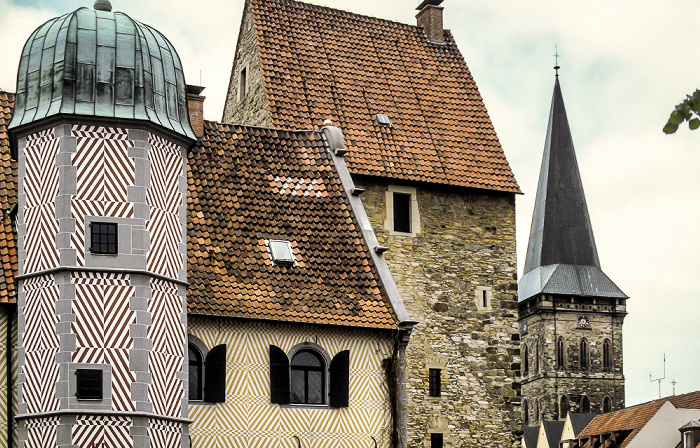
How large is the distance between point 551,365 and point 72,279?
9622cm

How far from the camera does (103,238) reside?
70.3 ft

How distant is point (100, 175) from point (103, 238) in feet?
3.15

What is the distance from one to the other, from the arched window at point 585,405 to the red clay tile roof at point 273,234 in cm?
9007

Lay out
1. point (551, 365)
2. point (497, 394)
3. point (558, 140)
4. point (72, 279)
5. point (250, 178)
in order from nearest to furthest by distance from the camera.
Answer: point (72, 279) → point (250, 178) → point (497, 394) → point (558, 140) → point (551, 365)

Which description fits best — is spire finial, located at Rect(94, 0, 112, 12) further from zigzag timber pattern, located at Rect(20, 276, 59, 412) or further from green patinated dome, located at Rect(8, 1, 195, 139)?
zigzag timber pattern, located at Rect(20, 276, 59, 412)

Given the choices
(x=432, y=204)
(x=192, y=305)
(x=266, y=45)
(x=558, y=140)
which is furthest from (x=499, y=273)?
(x=558, y=140)

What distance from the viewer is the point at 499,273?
32.8m

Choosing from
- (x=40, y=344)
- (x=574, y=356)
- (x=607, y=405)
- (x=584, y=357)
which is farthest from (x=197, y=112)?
(x=584, y=357)

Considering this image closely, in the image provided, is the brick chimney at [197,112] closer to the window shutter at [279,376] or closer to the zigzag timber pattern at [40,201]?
the window shutter at [279,376]

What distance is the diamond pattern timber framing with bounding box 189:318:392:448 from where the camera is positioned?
77.2 feet

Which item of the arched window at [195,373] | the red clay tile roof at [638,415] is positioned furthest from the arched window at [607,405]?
the arched window at [195,373]

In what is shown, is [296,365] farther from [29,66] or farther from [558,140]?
[558,140]

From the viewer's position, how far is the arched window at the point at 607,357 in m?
115

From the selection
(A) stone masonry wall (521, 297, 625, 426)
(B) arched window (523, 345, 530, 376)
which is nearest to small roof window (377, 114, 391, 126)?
(A) stone masonry wall (521, 297, 625, 426)
